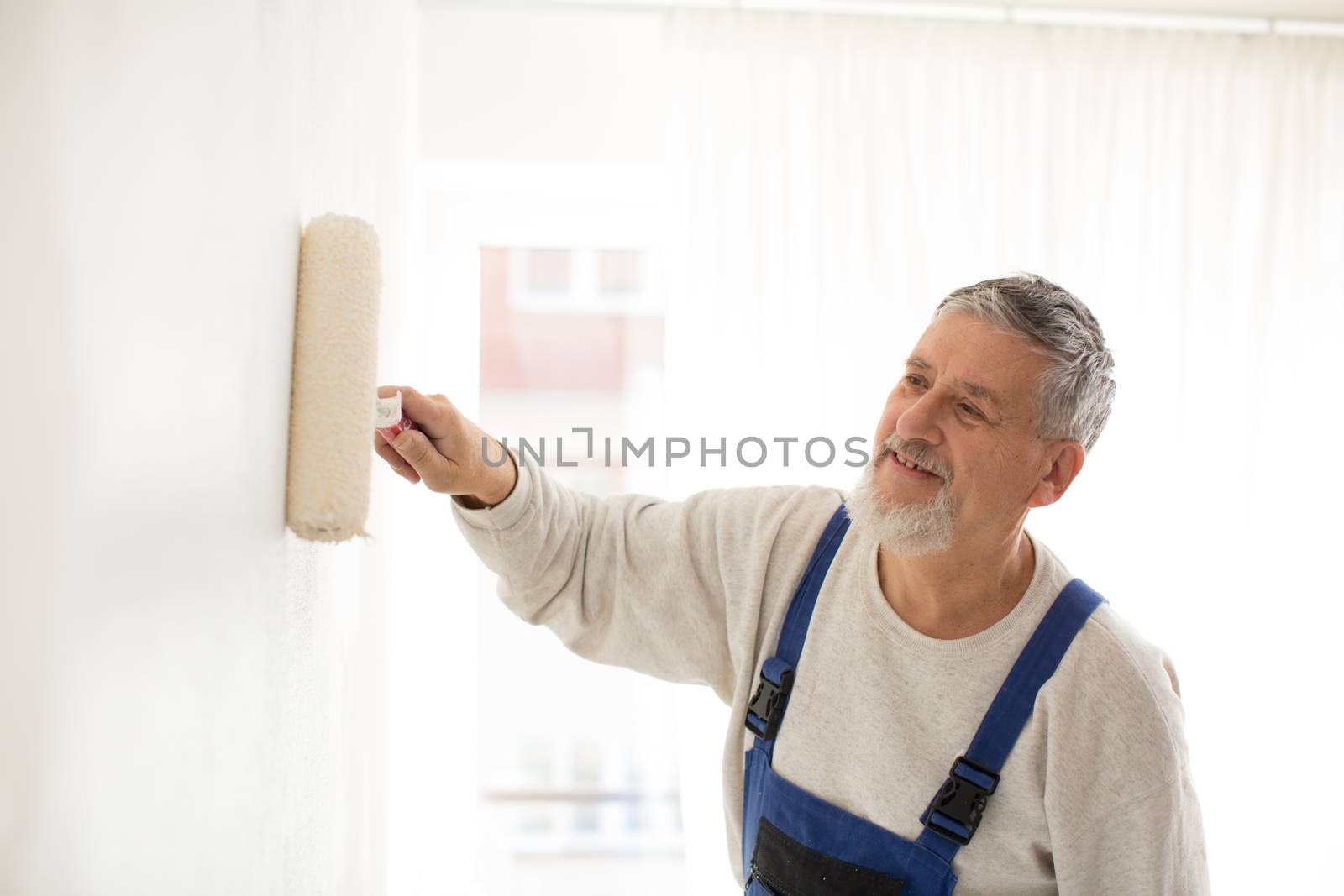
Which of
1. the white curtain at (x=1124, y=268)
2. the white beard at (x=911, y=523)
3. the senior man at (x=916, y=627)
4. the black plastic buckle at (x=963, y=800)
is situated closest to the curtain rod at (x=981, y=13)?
the white curtain at (x=1124, y=268)

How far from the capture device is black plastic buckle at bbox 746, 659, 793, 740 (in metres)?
1.21

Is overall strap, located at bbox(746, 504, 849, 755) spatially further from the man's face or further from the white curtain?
the white curtain

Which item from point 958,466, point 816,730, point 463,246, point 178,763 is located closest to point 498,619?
point 463,246

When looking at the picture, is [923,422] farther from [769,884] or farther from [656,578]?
[769,884]

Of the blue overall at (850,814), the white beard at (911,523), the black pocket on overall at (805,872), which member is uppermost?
the white beard at (911,523)

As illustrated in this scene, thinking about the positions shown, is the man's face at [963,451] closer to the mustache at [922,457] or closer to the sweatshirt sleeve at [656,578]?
the mustache at [922,457]

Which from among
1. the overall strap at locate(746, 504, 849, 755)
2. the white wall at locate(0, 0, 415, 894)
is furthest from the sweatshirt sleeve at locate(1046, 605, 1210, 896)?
the white wall at locate(0, 0, 415, 894)

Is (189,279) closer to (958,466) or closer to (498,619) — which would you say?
(958,466)

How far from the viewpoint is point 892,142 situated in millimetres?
2037

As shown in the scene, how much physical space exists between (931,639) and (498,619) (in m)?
1.28

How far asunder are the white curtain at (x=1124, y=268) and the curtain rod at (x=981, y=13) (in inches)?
0.9

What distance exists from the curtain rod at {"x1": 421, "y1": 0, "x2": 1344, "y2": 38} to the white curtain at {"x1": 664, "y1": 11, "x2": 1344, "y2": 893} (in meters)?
0.02

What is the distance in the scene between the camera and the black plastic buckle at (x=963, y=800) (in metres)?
1.08

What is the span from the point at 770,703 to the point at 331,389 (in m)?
0.76
